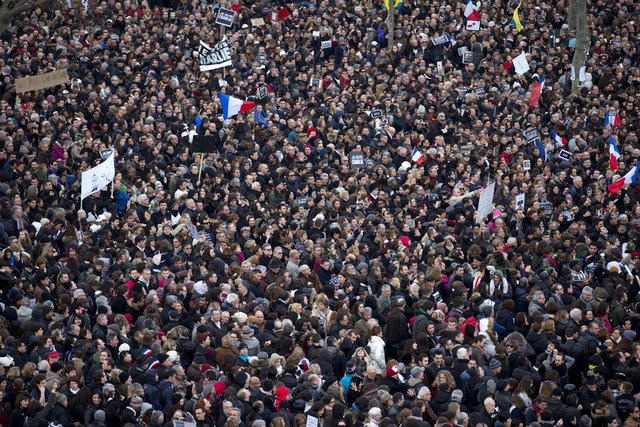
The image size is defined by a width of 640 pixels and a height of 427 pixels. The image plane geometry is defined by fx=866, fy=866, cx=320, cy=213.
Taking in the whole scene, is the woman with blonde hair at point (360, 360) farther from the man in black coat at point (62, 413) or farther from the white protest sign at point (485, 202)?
the white protest sign at point (485, 202)

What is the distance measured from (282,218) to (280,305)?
144 inches

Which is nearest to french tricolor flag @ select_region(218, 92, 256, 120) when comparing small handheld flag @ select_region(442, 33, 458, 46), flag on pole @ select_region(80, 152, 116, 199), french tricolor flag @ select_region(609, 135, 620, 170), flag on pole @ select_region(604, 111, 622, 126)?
flag on pole @ select_region(80, 152, 116, 199)

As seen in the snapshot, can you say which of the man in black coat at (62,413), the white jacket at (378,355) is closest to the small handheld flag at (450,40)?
the white jacket at (378,355)

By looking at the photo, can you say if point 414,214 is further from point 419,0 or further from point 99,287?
point 419,0

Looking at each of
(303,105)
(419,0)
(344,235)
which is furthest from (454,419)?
(419,0)

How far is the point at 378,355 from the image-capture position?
43.5ft

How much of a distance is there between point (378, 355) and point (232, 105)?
935 cm

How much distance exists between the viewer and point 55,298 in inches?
563

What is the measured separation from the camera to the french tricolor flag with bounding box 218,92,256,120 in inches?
812

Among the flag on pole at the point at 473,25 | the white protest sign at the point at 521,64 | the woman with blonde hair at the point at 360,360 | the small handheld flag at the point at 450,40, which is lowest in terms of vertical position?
the small handheld flag at the point at 450,40

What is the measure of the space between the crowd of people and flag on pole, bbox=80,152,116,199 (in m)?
0.33

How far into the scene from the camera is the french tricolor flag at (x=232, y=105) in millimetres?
20625

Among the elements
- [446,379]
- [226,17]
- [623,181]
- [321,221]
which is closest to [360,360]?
[446,379]

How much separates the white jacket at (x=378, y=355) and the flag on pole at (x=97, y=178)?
6939 millimetres
